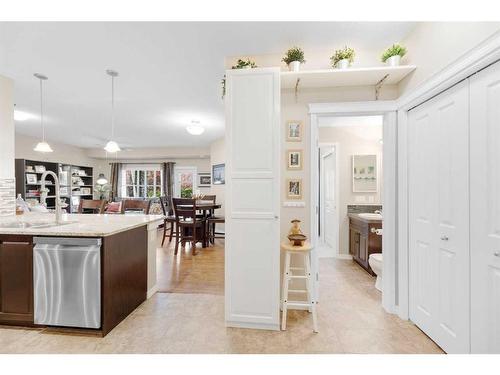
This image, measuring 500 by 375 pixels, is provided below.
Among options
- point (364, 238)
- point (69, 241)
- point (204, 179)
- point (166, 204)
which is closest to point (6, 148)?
point (69, 241)

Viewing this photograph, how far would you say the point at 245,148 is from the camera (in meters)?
2.15

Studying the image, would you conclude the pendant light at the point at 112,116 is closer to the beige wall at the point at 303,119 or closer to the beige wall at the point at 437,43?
Result: the beige wall at the point at 303,119

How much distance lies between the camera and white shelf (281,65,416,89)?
2.15 m

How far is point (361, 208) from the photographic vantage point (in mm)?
4359

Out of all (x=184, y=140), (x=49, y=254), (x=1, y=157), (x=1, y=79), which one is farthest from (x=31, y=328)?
(x=184, y=140)

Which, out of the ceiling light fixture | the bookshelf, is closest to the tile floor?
the bookshelf

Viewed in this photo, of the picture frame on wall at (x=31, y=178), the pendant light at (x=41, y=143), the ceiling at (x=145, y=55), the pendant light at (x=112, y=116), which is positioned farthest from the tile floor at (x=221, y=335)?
the picture frame on wall at (x=31, y=178)

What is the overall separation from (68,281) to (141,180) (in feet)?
23.2

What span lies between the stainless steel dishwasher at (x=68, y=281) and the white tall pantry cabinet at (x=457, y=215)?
2684 millimetres

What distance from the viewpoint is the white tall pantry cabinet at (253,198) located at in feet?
6.95

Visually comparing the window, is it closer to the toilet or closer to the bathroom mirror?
the bathroom mirror
